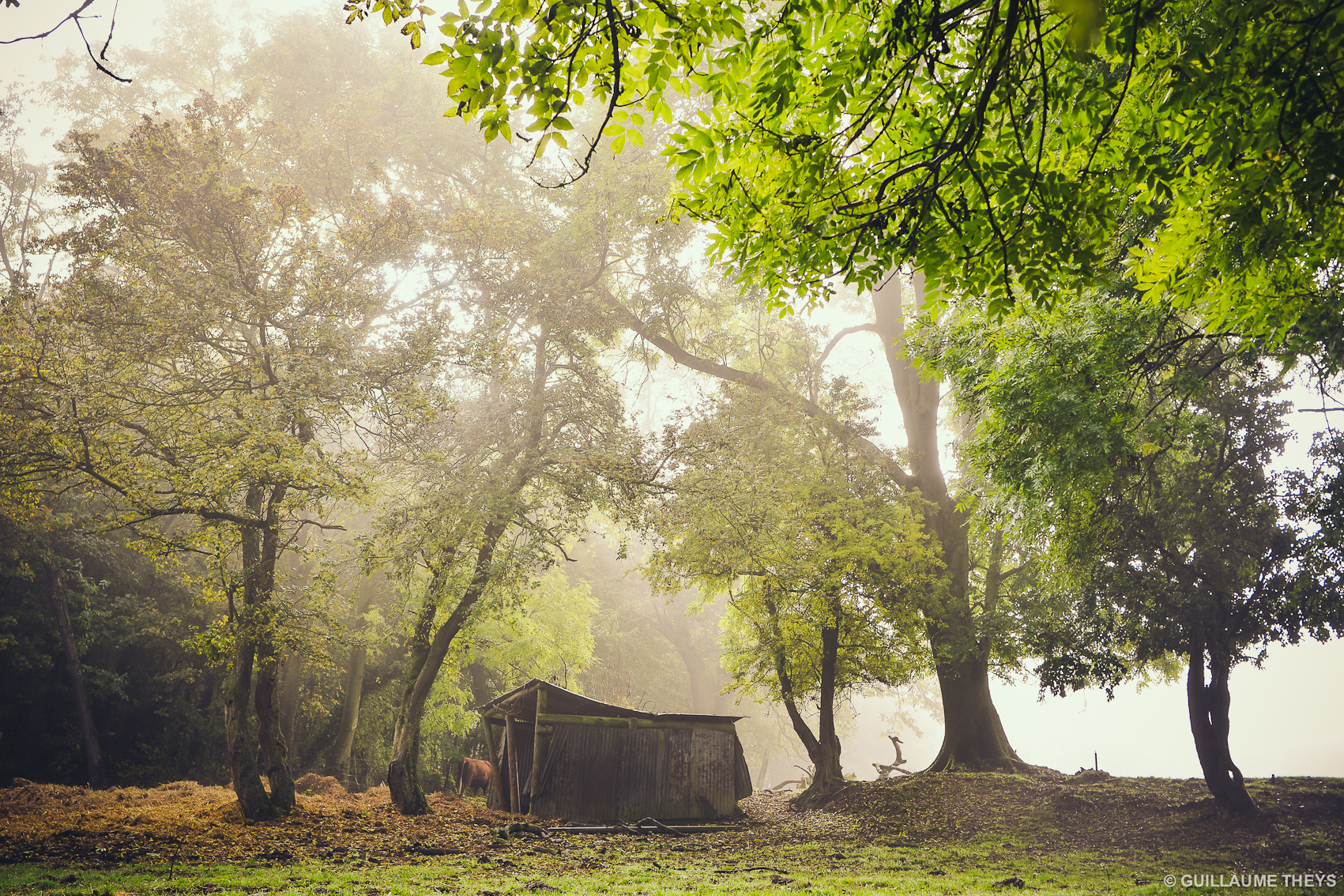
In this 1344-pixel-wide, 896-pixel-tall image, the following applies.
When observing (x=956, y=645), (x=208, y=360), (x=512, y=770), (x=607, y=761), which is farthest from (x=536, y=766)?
(x=208, y=360)

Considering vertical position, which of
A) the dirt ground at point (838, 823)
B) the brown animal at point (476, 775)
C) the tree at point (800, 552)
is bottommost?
the brown animal at point (476, 775)

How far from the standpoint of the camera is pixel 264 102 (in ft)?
62.4

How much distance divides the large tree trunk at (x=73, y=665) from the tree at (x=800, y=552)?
52.0 ft

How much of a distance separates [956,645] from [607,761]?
8.53 metres

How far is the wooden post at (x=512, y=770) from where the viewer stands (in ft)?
49.7

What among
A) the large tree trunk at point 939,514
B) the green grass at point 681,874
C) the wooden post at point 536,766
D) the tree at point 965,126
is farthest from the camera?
the large tree trunk at point 939,514

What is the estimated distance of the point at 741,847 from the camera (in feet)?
37.3

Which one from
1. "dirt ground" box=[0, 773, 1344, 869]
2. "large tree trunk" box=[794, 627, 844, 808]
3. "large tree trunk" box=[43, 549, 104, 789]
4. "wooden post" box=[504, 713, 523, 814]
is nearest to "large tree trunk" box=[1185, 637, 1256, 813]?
"dirt ground" box=[0, 773, 1344, 869]

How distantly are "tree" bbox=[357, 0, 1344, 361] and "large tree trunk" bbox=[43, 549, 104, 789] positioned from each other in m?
21.5

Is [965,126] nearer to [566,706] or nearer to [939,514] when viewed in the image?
→ [566,706]

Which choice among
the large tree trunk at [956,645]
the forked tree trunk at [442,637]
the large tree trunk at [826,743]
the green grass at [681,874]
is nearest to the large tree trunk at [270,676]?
the forked tree trunk at [442,637]

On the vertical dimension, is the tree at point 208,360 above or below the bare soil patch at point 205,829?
above

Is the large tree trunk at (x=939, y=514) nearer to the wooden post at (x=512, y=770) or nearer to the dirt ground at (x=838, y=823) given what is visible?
the dirt ground at (x=838, y=823)

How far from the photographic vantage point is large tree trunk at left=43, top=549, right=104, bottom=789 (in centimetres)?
1725
